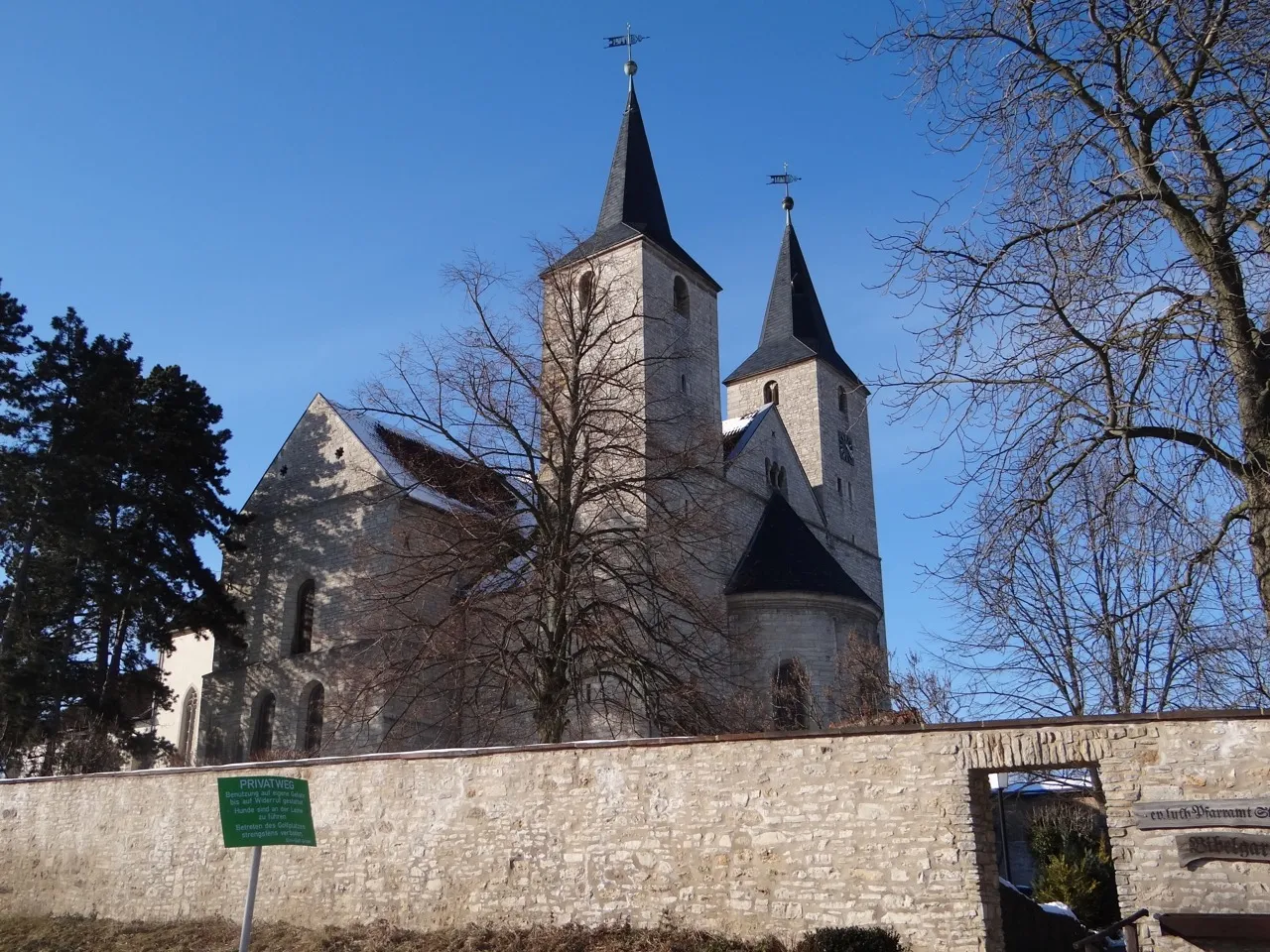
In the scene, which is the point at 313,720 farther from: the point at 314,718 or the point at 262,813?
the point at 262,813

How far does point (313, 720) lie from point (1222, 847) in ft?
67.1

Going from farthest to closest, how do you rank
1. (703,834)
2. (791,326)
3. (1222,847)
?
(791,326)
(703,834)
(1222,847)

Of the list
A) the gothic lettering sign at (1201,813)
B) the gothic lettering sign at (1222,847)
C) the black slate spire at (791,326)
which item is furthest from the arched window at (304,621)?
the gothic lettering sign at (1222,847)

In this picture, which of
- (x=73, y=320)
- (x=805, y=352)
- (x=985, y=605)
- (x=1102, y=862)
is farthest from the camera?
(x=805, y=352)

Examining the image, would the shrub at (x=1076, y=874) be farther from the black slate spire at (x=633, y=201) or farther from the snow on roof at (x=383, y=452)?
the black slate spire at (x=633, y=201)

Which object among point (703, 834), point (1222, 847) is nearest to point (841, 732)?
point (703, 834)

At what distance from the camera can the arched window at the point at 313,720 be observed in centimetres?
2436

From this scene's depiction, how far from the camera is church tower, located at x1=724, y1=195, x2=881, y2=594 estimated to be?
1399 inches

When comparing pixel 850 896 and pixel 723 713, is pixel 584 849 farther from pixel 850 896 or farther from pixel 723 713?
pixel 723 713

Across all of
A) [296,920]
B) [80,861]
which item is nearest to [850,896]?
[296,920]

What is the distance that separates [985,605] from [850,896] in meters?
2.74

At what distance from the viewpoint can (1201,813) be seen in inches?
325

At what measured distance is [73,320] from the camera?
79.9 feet

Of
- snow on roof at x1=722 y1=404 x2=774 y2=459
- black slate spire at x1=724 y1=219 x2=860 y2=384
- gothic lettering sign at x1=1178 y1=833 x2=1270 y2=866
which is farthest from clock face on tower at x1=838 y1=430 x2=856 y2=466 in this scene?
gothic lettering sign at x1=1178 y1=833 x2=1270 y2=866
